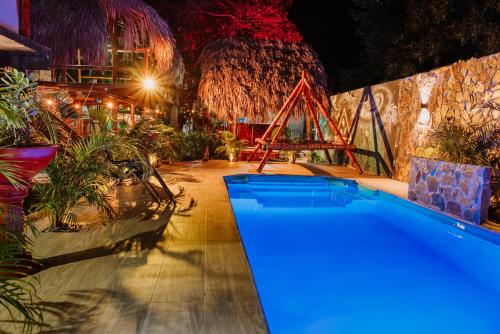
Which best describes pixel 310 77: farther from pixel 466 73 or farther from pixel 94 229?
pixel 94 229

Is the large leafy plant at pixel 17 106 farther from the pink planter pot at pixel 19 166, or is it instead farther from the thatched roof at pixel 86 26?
the thatched roof at pixel 86 26

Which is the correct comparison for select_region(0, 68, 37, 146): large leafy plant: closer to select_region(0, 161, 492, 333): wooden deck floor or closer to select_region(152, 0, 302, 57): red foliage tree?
select_region(0, 161, 492, 333): wooden deck floor

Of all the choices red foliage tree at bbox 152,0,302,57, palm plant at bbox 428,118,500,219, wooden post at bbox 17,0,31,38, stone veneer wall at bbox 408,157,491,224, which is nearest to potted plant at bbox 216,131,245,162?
red foliage tree at bbox 152,0,302,57

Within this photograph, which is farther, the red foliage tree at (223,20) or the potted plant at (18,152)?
the red foliage tree at (223,20)

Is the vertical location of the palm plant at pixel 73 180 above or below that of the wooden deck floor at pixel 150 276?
above

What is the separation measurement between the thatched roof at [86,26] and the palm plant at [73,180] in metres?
5.56

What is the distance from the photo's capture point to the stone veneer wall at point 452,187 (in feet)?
14.6

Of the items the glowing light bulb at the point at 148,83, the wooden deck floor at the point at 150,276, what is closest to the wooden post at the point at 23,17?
the wooden deck floor at the point at 150,276

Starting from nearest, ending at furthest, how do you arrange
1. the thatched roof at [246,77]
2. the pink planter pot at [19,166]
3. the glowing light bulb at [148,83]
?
the pink planter pot at [19,166]
the glowing light bulb at [148,83]
the thatched roof at [246,77]

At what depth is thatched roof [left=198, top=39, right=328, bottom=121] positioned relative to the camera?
1037 centimetres

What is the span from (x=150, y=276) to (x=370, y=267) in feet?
7.19

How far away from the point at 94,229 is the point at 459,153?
188 inches

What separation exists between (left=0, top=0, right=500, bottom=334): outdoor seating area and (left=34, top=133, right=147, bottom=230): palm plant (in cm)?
2

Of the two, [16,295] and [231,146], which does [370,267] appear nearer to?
Answer: [16,295]
